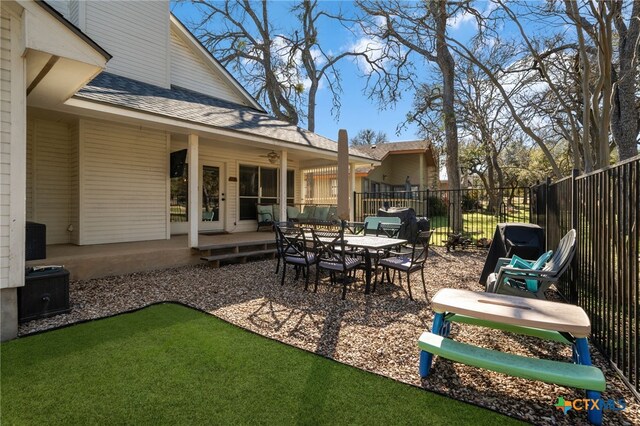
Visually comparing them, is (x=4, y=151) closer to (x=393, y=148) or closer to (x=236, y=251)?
(x=236, y=251)

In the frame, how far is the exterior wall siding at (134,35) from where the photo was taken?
7.55 metres

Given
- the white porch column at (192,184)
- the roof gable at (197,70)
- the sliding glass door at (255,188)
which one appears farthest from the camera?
the sliding glass door at (255,188)

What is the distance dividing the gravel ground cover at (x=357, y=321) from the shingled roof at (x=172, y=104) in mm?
2990

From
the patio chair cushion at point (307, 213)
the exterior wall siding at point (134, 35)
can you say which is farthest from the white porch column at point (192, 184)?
the patio chair cushion at point (307, 213)

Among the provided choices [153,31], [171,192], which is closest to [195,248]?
[171,192]

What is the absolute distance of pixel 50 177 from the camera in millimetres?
6656

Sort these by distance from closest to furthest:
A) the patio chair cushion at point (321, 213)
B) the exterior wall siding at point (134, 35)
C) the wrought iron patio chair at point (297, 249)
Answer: the wrought iron patio chair at point (297, 249)
the exterior wall siding at point (134, 35)
the patio chair cushion at point (321, 213)

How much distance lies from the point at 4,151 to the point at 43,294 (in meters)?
1.64

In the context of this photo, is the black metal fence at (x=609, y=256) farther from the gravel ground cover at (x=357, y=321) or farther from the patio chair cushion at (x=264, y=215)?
the patio chair cushion at (x=264, y=215)

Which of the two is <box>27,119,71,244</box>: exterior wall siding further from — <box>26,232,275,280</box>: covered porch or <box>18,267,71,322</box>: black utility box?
<box>18,267,71,322</box>: black utility box

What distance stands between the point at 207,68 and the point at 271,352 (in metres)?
9.88

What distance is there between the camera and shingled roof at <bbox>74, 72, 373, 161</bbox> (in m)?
5.57

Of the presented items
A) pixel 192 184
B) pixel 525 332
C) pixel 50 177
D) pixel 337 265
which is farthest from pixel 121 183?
pixel 525 332

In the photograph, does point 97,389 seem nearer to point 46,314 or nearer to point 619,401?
point 46,314
